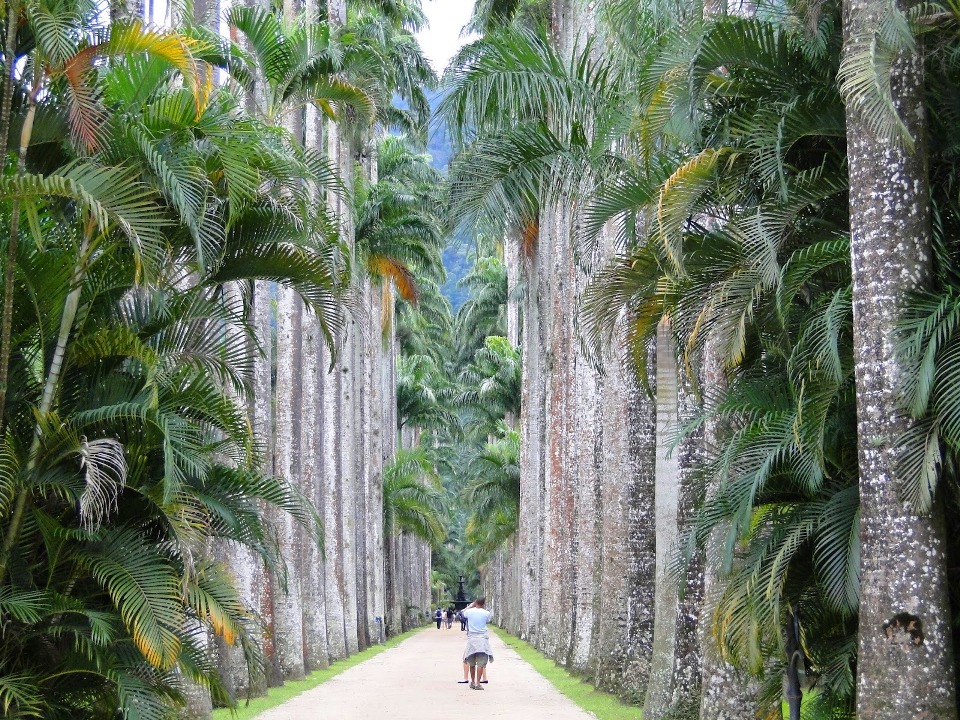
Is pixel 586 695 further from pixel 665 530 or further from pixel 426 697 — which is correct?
pixel 665 530

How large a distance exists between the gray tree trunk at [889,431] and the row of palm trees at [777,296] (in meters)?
0.01

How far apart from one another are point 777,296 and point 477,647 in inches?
447

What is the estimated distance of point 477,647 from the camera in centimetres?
1886

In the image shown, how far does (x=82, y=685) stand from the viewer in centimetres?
918

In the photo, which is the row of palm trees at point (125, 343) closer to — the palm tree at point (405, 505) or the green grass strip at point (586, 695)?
the green grass strip at point (586, 695)

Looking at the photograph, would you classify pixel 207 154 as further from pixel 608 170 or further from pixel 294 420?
pixel 294 420

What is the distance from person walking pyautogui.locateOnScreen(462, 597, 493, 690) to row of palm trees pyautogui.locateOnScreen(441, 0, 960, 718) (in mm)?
6138

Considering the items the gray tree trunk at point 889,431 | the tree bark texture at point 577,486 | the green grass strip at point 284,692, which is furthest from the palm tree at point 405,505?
the gray tree trunk at point 889,431

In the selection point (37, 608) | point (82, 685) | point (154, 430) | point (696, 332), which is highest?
point (696, 332)

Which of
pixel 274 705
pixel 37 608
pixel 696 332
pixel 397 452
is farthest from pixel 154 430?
pixel 397 452

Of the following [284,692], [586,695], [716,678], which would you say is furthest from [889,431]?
[284,692]

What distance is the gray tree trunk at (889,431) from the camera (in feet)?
24.6

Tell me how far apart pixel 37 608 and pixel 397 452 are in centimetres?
4217

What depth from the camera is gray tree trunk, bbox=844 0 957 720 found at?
7.49 m
